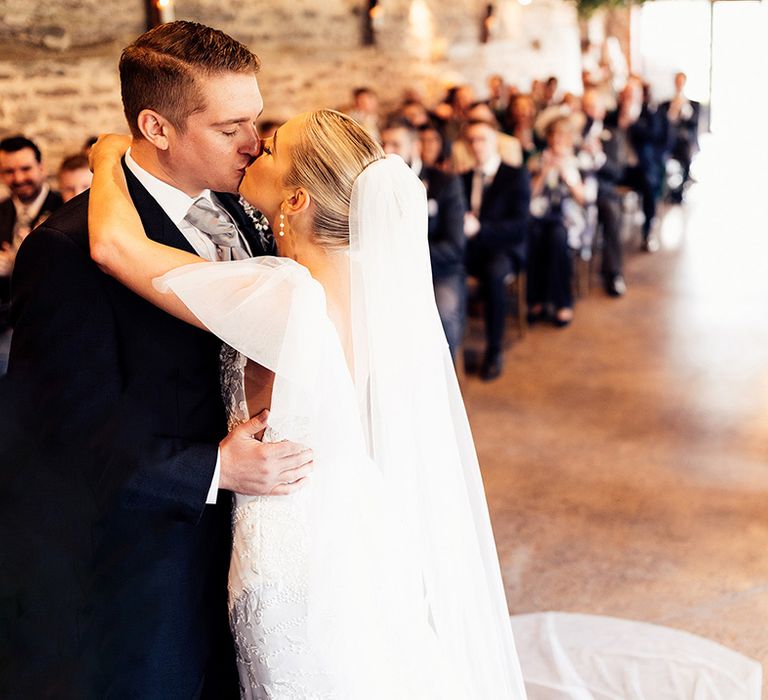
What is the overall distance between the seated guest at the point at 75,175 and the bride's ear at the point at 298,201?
2.65m

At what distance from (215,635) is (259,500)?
0.32m

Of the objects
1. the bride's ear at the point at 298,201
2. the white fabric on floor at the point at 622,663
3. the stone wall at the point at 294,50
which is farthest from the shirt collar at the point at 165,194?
the stone wall at the point at 294,50

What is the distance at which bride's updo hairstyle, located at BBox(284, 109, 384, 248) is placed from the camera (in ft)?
5.48

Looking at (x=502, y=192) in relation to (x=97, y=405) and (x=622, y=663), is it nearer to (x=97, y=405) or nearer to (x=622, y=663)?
(x=622, y=663)

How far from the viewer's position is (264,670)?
1719 millimetres

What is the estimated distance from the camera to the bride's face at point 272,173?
1.69 meters

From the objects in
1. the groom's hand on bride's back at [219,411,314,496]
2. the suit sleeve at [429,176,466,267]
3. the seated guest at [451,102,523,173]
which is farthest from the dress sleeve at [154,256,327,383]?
the seated guest at [451,102,523,173]

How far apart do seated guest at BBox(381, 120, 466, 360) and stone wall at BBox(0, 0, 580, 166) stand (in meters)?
1.78

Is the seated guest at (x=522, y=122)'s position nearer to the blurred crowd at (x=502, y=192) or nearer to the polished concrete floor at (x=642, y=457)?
the blurred crowd at (x=502, y=192)

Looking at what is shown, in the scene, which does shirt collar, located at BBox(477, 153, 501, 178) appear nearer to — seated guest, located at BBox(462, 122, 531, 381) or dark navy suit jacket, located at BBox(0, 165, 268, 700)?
seated guest, located at BBox(462, 122, 531, 381)

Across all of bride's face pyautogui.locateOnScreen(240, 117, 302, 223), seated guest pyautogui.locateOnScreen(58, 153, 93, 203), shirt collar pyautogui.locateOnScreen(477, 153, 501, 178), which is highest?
bride's face pyautogui.locateOnScreen(240, 117, 302, 223)

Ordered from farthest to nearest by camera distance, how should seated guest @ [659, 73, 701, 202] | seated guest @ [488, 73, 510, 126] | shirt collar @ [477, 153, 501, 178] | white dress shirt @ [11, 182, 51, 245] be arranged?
seated guest @ [659, 73, 701, 202] < seated guest @ [488, 73, 510, 126] < shirt collar @ [477, 153, 501, 178] < white dress shirt @ [11, 182, 51, 245]

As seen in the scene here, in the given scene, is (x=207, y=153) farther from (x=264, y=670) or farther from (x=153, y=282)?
(x=264, y=670)

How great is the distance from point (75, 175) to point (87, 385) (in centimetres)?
278
